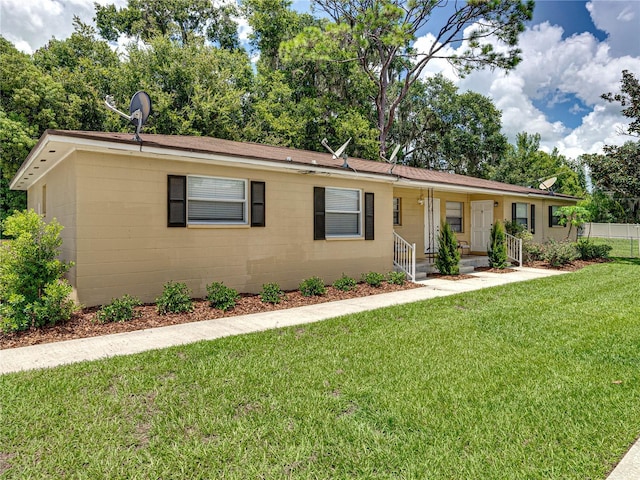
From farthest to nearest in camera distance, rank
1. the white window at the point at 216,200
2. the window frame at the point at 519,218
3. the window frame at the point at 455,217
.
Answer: the window frame at the point at 519,218 → the window frame at the point at 455,217 → the white window at the point at 216,200

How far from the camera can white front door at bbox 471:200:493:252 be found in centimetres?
1489

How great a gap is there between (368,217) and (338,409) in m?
7.24

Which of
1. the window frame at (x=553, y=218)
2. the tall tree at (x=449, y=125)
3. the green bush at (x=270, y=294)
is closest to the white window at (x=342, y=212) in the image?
the green bush at (x=270, y=294)

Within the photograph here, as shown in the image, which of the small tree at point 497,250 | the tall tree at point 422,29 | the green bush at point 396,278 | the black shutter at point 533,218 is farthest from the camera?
the tall tree at point 422,29

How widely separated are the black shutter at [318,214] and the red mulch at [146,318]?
4.39 ft

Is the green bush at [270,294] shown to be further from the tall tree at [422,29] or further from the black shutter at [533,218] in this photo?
the tall tree at [422,29]

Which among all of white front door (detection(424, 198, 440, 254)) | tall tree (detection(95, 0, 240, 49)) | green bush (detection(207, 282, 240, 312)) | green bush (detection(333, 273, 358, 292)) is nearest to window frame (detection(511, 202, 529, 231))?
white front door (detection(424, 198, 440, 254))

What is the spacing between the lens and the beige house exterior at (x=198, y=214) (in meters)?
6.37

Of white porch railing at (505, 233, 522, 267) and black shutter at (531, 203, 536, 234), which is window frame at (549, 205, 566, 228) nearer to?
black shutter at (531, 203, 536, 234)

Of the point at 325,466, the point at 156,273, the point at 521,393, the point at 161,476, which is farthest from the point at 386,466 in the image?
the point at 156,273

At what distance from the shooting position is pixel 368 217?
32.9 ft

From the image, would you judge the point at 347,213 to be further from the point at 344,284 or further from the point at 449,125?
the point at 449,125

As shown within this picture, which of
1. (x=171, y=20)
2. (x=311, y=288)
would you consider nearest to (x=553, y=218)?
(x=311, y=288)

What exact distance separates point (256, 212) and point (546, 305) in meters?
5.68
